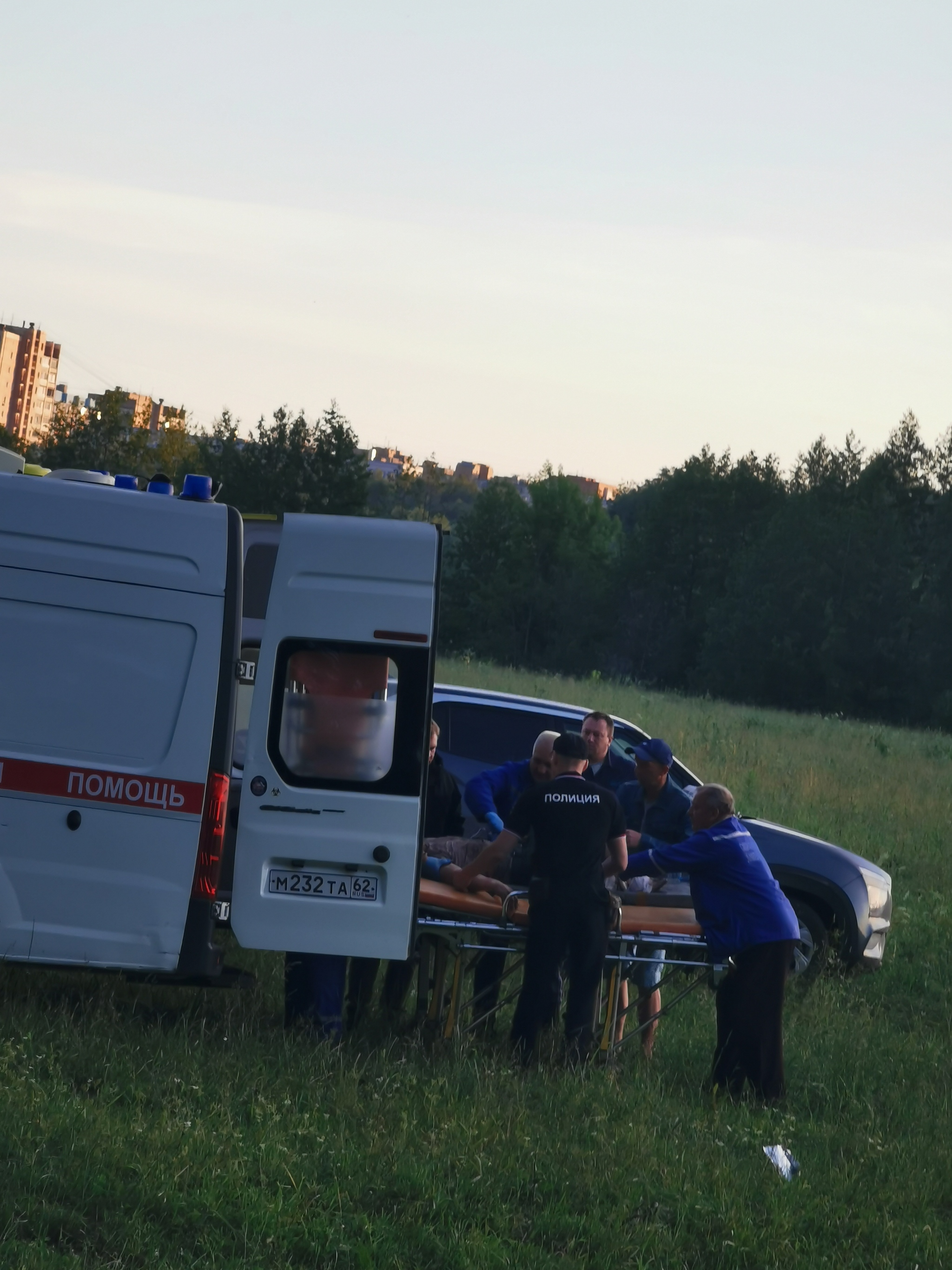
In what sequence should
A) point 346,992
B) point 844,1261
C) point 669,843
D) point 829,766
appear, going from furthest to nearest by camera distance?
1. point 829,766
2. point 669,843
3. point 346,992
4. point 844,1261

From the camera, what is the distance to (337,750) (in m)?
6.74

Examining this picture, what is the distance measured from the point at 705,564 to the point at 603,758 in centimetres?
8014

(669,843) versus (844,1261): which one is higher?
(669,843)

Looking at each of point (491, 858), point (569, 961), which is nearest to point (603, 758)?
point (491, 858)

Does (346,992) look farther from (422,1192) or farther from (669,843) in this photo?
(422,1192)

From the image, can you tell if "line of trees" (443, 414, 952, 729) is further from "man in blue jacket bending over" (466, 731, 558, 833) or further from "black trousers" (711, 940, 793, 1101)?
"black trousers" (711, 940, 793, 1101)

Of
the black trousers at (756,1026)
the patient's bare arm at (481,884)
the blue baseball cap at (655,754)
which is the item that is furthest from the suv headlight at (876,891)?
the patient's bare arm at (481,884)

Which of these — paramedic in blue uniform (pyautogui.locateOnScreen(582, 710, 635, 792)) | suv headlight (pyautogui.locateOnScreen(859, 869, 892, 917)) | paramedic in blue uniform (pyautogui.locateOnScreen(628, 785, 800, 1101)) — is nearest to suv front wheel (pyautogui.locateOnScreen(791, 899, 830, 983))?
suv headlight (pyautogui.locateOnScreen(859, 869, 892, 917))

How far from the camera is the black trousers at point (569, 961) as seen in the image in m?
7.06

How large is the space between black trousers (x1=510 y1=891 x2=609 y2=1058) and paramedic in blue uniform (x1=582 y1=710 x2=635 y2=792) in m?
1.81

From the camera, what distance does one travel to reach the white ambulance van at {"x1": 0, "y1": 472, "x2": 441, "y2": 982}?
21.0ft

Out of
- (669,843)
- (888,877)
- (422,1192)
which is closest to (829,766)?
(888,877)

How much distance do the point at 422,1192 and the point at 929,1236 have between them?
6.26ft

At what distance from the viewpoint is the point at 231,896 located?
271 inches
